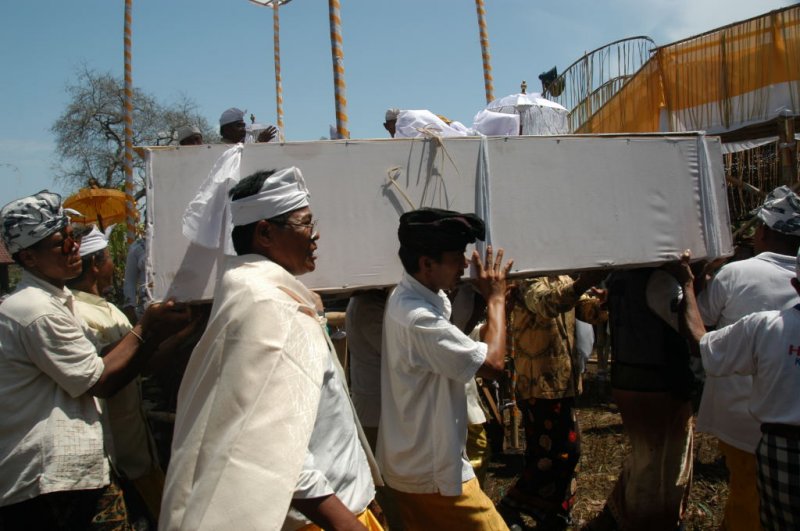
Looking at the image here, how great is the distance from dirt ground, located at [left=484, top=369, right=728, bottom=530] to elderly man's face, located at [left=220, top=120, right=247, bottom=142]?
3483 millimetres

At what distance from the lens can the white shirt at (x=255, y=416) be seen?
55.0 inches

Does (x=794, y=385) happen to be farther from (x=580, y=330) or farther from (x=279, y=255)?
(x=580, y=330)

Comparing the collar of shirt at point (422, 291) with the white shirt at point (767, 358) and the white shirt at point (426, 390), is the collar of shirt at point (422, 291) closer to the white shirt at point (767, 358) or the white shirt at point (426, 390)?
the white shirt at point (426, 390)

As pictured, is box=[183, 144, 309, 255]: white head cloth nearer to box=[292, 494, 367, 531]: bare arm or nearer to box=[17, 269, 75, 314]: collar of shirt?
box=[17, 269, 75, 314]: collar of shirt

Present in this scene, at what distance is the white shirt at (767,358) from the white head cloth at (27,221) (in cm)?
273

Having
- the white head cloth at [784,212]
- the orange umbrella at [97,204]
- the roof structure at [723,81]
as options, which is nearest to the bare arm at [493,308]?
the white head cloth at [784,212]

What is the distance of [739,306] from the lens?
318cm

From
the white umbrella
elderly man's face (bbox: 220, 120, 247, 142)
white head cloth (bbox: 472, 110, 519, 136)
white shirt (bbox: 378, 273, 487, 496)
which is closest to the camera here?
white shirt (bbox: 378, 273, 487, 496)

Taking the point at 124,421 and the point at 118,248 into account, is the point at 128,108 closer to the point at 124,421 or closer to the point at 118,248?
the point at 118,248

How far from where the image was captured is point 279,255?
186cm

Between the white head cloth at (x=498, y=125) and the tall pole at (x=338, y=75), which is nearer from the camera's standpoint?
the white head cloth at (x=498, y=125)

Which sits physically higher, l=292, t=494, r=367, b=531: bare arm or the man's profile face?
the man's profile face

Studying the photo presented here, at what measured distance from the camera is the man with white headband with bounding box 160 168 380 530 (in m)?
1.41

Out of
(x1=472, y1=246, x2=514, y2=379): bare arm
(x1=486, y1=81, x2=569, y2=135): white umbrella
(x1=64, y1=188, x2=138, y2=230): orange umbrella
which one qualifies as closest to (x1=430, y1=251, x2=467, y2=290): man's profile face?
(x1=472, y1=246, x2=514, y2=379): bare arm
